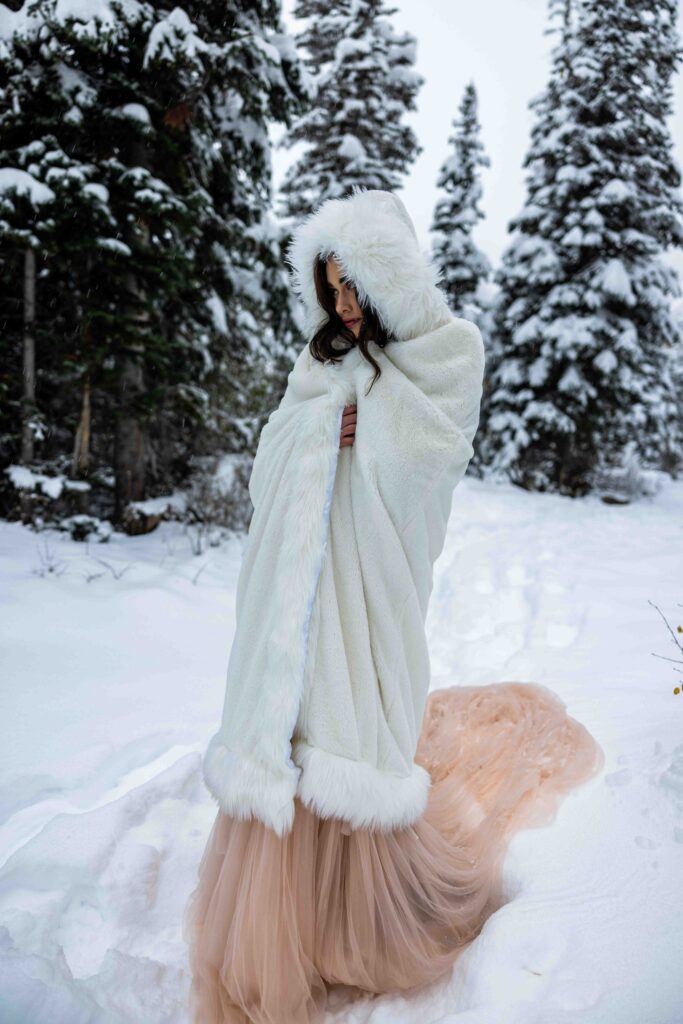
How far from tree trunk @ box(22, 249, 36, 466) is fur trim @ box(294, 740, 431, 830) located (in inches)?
218

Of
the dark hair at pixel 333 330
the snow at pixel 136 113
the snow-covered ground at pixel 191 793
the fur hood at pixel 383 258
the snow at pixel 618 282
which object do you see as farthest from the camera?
the snow at pixel 618 282

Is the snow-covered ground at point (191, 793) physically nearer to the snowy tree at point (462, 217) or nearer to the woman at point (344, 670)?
the woman at point (344, 670)

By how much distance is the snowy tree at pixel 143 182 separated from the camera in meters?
5.72

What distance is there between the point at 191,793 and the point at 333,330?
2.13 metres

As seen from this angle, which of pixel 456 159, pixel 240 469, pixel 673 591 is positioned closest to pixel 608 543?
pixel 673 591

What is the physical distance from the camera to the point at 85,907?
2141 mm

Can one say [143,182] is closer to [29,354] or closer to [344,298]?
[29,354]

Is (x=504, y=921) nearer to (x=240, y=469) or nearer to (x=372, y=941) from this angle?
(x=372, y=941)

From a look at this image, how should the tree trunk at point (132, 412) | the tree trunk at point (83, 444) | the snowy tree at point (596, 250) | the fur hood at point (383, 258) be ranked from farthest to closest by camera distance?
the snowy tree at point (596, 250) < the tree trunk at point (83, 444) < the tree trunk at point (132, 412) < the fur hood at point (383, 258)

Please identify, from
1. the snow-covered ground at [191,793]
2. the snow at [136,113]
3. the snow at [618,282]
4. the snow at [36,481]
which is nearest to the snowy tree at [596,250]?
the snow at [618,282]

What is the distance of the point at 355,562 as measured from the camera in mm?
1932

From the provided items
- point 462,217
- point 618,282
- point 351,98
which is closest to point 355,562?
point 618,282

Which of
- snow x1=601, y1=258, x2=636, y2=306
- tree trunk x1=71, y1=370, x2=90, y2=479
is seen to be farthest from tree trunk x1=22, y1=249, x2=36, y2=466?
snow x1=601, y1=258, x2=636, y2=306

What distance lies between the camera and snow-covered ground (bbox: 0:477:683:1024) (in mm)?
1685
